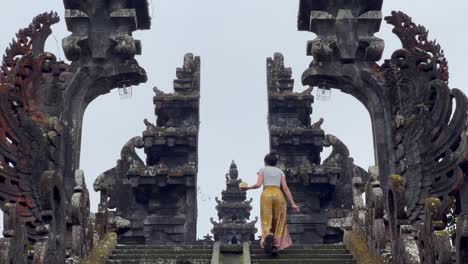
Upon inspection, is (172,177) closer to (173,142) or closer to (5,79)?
(173,142)

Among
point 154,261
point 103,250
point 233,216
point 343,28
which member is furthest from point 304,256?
point 233,216

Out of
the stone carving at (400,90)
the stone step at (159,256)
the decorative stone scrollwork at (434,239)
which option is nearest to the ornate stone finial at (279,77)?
the stone carving at (400,90)

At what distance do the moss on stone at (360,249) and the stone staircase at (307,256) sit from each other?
12 centimetres

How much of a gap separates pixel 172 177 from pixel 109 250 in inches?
309

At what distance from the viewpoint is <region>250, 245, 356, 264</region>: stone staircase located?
13.7 meters

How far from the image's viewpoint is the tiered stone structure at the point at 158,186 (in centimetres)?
2202

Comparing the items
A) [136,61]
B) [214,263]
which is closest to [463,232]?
[214,263]

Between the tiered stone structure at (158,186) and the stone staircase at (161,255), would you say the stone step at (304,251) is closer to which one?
the stone staircase at (161,255)

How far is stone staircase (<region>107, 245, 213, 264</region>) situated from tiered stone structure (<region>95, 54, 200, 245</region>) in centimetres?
703

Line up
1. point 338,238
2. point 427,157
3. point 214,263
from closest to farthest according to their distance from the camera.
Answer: point 214,263, point 427,157, point 338,238

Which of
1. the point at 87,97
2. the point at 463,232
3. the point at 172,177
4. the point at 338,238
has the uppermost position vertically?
the point at 87,97

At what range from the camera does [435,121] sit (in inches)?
770

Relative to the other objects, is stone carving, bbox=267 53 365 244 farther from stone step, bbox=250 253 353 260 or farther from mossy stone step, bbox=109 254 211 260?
mossy stone step, bbox=109 254 211 260

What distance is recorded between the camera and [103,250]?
14.1 m
